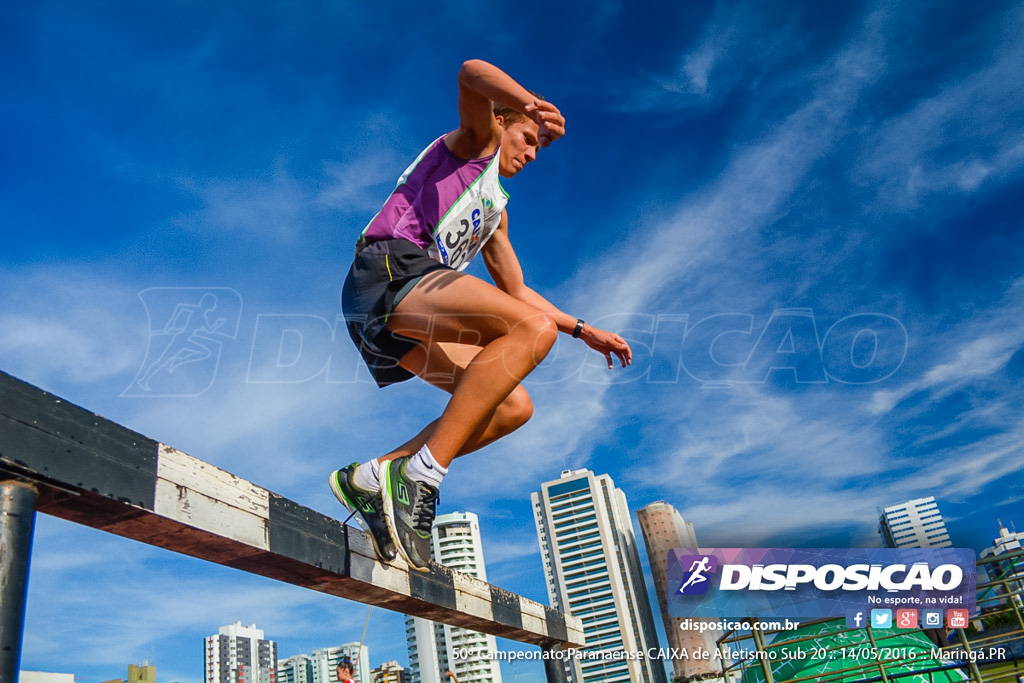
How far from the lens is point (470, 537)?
9819 centimetres

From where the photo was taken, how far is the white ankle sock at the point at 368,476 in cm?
278

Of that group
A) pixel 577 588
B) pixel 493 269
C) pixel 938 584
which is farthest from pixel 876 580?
pixel 577 588

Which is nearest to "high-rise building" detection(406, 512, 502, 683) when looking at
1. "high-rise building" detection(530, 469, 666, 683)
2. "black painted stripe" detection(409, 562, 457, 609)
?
"high-rise building" detection(530, 469, 666, 683)

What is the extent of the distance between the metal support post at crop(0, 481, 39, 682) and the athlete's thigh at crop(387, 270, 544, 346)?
142cm

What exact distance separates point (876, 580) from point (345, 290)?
15.6 meters

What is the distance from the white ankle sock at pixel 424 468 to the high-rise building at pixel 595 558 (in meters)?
108

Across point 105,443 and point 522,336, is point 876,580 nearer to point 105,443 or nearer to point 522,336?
point 522,336

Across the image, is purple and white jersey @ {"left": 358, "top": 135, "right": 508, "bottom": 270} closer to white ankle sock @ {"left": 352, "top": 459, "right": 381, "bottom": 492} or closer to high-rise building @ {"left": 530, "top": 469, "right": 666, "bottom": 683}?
white ankle sock @ {"left": 352, "top": 459, "right": 381, "bottom": 492}

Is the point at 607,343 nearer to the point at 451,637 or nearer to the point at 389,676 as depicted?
the point at 389,676

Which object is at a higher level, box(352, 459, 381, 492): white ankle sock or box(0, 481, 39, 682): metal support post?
box(352, 459, 381, 492): white ankle sock

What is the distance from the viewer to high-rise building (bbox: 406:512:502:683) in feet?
269

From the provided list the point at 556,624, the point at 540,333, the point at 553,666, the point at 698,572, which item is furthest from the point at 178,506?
the point at 698,572

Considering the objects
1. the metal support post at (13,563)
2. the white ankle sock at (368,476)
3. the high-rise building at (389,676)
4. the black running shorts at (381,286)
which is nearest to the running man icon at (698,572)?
the high-rise building at (389,676)

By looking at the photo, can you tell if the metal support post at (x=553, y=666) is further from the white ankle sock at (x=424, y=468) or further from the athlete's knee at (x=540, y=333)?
the athlete's knee at (x=540, y=333)
